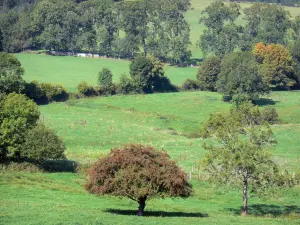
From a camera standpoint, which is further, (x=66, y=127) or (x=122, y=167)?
(x=66, y=127)

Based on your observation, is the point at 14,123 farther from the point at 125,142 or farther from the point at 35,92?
the point at 35,92

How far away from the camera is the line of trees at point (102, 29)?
495 feet

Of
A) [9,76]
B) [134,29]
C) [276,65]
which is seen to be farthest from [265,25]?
[9,76]

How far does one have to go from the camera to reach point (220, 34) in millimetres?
151625

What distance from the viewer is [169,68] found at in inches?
5650

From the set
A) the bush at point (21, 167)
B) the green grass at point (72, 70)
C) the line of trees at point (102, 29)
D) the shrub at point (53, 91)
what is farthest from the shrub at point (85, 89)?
the bush at point (21, 167)

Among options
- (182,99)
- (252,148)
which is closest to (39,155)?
(252,148)

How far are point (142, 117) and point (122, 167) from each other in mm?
56021

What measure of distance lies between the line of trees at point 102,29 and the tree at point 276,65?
19890 millimetres

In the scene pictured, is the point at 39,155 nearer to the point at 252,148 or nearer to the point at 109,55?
the point at 252,148

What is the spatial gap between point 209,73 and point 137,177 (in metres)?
82.9

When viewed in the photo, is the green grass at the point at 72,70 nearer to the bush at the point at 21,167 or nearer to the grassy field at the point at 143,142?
the grassy field at the point at 143,142

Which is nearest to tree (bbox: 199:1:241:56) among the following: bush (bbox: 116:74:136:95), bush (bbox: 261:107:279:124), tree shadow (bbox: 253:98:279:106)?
tree shadow (bbox: 253:98:279:106)

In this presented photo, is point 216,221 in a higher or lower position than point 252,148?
lower
